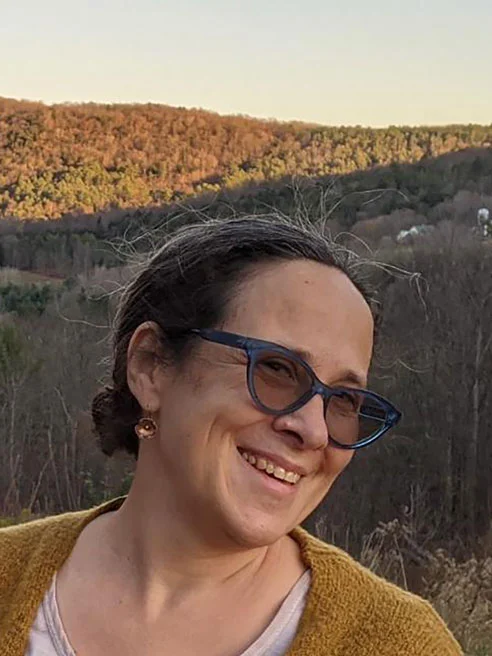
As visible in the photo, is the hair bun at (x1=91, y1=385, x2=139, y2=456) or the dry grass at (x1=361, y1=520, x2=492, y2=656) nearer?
the hair bun at (x1=91, y1=385, x2=139, y2=456)

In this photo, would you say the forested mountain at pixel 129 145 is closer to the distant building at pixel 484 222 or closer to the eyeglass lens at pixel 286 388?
the distant building at pixel 484 222

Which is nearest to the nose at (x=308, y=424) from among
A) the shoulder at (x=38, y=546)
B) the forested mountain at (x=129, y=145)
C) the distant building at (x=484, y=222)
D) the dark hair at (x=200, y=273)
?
the dark hair at (x=200, y=273)

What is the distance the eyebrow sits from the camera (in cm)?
103

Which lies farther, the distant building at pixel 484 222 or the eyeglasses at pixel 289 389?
the distant building at pixel 484 222

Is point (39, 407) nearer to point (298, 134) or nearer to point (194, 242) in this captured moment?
point (194, 242)

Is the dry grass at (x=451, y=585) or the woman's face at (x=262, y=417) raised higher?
the woman's face at (x=262, y=417)

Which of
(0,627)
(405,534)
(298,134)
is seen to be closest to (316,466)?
(0,627)

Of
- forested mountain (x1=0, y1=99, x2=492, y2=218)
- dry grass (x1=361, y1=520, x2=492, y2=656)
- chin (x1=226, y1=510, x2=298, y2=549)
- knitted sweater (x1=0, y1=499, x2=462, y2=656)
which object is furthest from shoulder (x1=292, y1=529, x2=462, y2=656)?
forested mountain (x1=0, y1=99, x2=492, y2=218)

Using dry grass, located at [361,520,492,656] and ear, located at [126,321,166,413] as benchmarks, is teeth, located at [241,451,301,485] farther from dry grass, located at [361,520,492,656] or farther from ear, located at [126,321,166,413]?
dry grass, located at [361,520,492,656]

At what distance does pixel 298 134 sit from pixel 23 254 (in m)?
11.2

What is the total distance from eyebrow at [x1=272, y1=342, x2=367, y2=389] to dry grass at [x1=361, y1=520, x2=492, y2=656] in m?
2.24

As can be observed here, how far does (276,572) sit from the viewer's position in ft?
3.80

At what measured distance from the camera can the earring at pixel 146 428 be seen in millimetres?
1158

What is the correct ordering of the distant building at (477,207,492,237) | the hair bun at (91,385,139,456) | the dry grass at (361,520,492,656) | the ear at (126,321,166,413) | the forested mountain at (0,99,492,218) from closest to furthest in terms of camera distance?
1. the ear at (126,321,166,413)
2. the hair bun at (91,385,139,456)
3. the dry grass at (361,520,492,656)
4. the distant building at (477,207,492,237)
5. the forested mountain at (0,99,492,218)
